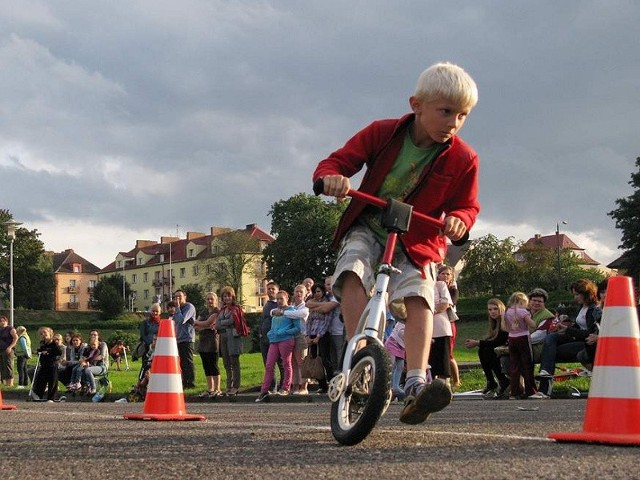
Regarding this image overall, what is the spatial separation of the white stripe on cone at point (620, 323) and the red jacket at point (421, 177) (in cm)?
90

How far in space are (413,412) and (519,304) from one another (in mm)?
8936

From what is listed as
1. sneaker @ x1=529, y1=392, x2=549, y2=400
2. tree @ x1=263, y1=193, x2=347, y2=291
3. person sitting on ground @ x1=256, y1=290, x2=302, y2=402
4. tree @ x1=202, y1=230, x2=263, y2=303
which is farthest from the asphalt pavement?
tree @ x1=202, y1=230, x2=263, y2=303

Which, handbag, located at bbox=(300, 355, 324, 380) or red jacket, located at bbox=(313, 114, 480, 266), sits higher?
red jacket, located at bbox=(313, 114, 480, 266)

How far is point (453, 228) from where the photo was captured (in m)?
5.00

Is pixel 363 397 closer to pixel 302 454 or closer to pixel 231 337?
pixel 302 454

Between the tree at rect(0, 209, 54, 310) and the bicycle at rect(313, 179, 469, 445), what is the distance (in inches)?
3991

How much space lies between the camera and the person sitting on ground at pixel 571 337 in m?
13.0

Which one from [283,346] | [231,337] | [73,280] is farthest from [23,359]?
[73,280]

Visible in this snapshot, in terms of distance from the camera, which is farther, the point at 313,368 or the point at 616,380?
the point at 313,368

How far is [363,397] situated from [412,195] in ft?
3.98

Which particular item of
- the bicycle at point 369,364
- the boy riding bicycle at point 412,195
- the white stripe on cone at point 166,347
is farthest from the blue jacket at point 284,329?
the bicycle at point 369,364

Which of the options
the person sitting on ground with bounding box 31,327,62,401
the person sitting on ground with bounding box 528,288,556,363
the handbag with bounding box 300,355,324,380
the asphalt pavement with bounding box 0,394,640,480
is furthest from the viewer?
the person sitting on ground with bounding box 31,327,62,401

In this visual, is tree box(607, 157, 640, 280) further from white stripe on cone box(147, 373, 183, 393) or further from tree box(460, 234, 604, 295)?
white stripe on cone box(147, 373, 183, 393)

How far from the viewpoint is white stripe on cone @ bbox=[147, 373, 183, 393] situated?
779 cm
